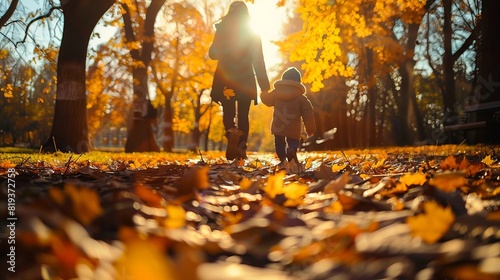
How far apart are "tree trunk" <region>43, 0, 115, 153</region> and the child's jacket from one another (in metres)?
4.88

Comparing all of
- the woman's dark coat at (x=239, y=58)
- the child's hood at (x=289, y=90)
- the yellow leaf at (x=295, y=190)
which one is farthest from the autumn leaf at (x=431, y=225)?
the woman's dark coat at (x=239, y=58)

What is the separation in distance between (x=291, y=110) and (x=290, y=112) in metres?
0.03

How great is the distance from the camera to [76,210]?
44.8 inches

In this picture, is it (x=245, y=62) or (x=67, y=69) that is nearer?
(x=245, y=62)

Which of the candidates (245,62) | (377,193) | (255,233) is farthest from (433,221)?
(245,62)

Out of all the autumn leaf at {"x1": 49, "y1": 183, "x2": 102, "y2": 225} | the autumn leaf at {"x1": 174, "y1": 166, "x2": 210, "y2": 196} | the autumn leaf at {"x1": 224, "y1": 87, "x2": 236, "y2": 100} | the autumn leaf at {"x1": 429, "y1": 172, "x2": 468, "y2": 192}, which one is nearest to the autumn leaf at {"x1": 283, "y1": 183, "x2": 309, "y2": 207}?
the autumn leaf at {"x1": 174, "y1": 166, "x2": 210, "y2": 196}

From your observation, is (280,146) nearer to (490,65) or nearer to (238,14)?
(238,14)

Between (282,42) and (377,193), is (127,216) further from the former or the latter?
(282,42)

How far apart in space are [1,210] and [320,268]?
942 millimetres

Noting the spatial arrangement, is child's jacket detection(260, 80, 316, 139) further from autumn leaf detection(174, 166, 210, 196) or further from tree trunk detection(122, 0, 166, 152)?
tree trunk detection(122, 0, 166, 152)

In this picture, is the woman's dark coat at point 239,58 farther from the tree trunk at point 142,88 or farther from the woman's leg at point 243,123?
the tree trunk at point 142,88

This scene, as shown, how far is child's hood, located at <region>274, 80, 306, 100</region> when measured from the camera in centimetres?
599

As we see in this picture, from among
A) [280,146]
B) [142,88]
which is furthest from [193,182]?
[142,88]

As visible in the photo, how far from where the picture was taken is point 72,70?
8.92 metres
